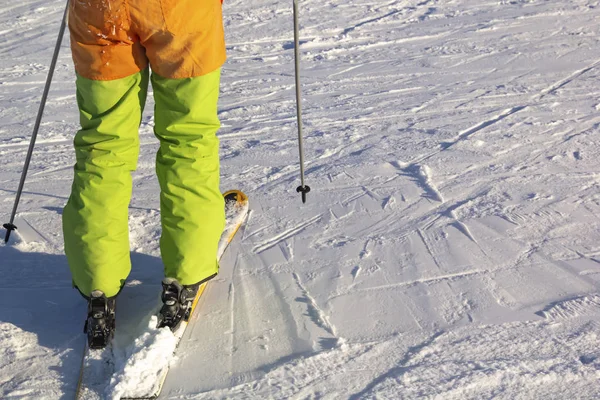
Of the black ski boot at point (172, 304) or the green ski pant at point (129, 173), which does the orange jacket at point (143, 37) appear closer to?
the green ski pant at point (129, 173)

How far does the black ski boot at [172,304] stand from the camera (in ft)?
8.53

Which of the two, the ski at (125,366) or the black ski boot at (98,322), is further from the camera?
the black ski boot at (98,322)

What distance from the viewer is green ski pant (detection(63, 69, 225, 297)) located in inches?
95.7

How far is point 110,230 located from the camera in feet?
8.21

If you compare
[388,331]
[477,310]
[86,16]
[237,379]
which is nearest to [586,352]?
[477,310]

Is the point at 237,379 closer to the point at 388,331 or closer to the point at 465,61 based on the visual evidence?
the point at 388,331

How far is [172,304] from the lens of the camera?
8.54 feet

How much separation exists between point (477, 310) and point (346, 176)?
4.75 ft

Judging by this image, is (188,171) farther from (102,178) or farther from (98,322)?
(98,322)

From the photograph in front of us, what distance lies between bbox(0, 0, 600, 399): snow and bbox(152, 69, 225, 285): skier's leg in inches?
11.4

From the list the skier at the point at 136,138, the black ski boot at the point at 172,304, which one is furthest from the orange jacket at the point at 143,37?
the black ski boot at the point at 172,304

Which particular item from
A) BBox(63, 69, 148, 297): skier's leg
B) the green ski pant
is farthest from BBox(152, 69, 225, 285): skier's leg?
BBox(63, 69, 148, 297): skier's leg

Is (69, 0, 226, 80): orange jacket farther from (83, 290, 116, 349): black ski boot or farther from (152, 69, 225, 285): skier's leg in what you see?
(83, 290, 116, 349): black ski boot

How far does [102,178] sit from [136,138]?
198 millimetres
